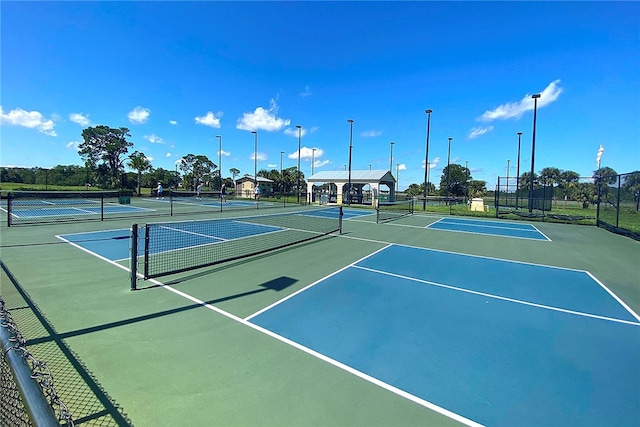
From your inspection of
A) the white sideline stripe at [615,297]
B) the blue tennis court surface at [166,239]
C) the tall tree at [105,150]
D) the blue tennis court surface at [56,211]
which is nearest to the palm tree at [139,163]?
the tall tree at [105,150]

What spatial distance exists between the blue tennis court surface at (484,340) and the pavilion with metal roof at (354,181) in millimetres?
26625

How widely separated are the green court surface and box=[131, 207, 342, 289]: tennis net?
595 mm

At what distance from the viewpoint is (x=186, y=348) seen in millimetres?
3584

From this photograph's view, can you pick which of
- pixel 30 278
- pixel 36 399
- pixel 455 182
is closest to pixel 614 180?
pixel 36 399

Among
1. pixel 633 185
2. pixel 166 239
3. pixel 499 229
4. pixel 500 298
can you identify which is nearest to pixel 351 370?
pixel 500 298

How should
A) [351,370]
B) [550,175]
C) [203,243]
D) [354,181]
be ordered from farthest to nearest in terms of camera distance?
[550,175] → [354,181] → [203,243] → [351,370]

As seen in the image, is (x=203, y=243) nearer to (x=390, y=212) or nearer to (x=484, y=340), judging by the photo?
(x=484, y=340)

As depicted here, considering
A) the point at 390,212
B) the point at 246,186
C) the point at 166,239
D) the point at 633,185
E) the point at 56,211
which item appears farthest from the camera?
the point at 246,186

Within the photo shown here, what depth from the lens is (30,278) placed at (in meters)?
5.73

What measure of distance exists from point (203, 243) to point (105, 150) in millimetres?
54441

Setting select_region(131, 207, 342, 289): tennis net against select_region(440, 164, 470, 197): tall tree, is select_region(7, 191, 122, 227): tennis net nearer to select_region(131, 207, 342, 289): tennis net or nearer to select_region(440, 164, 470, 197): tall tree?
select_region(131, 207, 342, 289): tennis net

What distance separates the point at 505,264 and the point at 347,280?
4.96m

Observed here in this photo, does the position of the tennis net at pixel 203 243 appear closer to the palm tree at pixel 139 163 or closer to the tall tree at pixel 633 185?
the tall tree at pixel 633 185

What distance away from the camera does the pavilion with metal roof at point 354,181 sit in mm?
33406
